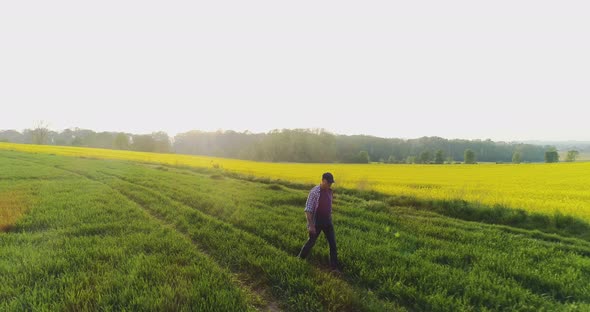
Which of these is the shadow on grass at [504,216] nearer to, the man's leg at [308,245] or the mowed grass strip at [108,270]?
the man's leg at [308,245]

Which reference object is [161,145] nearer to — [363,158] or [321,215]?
[363,158]

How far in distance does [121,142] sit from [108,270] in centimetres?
10538

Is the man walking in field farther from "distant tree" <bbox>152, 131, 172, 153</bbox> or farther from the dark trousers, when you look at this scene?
"distant tree" <bbox>152, 131, 172, 153</bbox>

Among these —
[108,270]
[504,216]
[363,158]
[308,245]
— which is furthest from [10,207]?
[363,158]

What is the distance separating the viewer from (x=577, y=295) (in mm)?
5535

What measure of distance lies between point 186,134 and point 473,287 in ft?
393

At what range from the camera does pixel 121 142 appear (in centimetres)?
9525

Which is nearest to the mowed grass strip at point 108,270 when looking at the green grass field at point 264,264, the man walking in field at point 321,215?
the green grass field at point 264,264

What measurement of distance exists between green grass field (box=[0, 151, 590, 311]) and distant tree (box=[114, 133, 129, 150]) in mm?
96689

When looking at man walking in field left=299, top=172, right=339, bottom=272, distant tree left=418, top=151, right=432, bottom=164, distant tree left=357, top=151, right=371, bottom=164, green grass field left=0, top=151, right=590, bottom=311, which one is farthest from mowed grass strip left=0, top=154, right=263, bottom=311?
distant tree left=418, top=151, right=432, bottom=164

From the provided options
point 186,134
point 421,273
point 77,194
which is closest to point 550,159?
point 421,273

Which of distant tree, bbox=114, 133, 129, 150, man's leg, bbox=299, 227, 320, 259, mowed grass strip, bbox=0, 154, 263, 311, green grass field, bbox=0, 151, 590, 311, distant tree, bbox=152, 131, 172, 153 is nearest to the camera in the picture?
mowed grass strip, bbox=0, 154, 263, 311

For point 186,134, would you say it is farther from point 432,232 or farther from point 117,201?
point 432,232

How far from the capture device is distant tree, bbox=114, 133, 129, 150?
95000 millimetres
